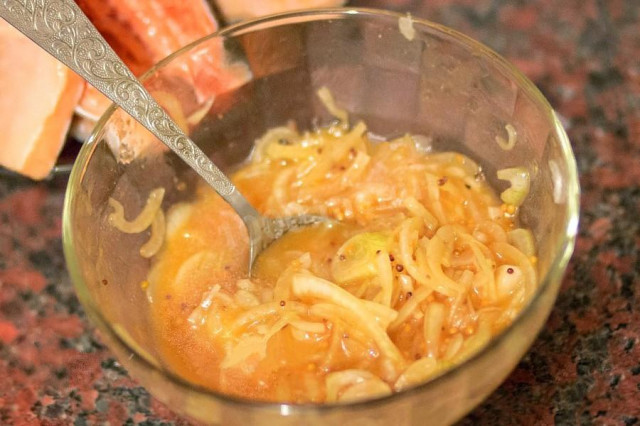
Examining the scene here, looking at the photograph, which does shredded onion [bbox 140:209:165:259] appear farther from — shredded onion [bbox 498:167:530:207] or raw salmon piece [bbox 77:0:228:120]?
shredded onion [bbox 498:167:530:207]

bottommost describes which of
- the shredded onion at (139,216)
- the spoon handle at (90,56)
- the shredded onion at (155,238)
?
the shredded onion at (155,238)

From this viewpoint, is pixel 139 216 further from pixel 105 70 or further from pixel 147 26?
pixel 147 26

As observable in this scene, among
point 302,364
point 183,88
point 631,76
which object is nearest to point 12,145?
point 183,88

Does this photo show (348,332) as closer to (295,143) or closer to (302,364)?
(302,364)

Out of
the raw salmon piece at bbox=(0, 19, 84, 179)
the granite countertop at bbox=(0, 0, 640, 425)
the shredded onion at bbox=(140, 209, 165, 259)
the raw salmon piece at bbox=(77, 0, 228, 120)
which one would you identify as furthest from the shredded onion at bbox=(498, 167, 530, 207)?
the raw salmon piece at bbox=(0, 19, 84, 179)

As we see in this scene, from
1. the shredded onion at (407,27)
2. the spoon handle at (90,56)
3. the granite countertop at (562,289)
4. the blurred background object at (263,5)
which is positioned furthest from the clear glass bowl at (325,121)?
the blurred background object at (263,5)

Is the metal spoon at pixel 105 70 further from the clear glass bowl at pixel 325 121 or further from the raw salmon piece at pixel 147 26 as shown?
the raw salmon piece at pixel 147 26
